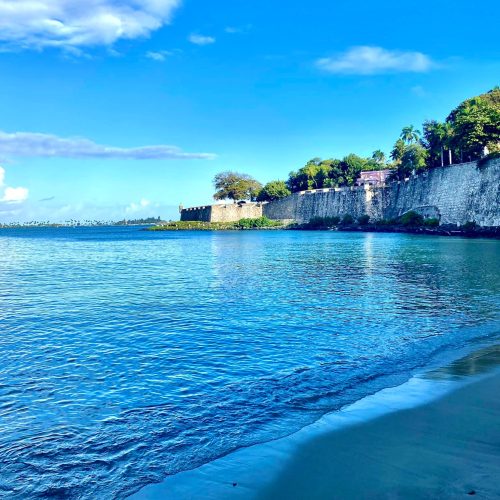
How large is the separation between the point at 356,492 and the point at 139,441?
262cm

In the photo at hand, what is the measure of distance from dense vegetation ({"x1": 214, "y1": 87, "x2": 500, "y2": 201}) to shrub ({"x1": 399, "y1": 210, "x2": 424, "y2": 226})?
922cm

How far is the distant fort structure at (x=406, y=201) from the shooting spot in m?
53.1

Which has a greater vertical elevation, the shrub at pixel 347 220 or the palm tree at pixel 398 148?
the palm tree at pixel 398 148

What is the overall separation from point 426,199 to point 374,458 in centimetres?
6487

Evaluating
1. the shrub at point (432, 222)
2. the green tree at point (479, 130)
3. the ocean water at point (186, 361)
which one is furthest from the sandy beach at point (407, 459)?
the shrub at point (432, 222)

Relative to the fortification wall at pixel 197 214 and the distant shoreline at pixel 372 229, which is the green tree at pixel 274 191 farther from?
the fortification wall at pixel 197 214

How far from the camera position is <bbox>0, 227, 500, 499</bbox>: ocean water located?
5.67m

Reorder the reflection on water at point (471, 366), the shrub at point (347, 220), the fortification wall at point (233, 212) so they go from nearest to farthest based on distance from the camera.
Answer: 1. the reflection on water at point (471, 366)
2. the shrub at point (347, 220)
3. the fortification wall at point (233, 212)

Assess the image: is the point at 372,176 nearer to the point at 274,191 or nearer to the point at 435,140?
the point at 274,191

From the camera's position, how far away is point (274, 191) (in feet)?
353

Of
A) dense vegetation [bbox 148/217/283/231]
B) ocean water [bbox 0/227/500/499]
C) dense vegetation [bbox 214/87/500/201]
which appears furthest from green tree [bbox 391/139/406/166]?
ocean water [bbox 0/227/500/499]

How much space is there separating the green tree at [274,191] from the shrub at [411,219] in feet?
131

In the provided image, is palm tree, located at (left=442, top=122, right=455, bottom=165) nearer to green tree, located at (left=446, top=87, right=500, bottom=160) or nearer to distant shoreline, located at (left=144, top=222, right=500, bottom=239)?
green tree, located at (left=446, top=87, right=500, bottom=160)

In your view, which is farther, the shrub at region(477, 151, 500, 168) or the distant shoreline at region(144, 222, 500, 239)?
the shrub at region(477, 151, 500, 168)
